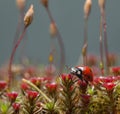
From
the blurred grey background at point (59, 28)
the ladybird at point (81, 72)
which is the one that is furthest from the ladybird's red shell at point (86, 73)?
the blurred grey background at point (59, 28)

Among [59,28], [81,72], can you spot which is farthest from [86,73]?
[59,28]

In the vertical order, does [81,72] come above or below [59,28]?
below

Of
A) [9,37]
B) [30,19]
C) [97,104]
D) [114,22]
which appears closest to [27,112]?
[97,104]

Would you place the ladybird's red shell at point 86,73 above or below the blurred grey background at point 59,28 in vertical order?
below

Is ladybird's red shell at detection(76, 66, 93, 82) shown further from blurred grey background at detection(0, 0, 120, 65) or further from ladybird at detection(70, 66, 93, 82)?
blurred grey background at detection(0, 0, 120, 65)

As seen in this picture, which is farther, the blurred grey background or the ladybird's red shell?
the blurred grey background

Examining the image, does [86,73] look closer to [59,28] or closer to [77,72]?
[77,72]

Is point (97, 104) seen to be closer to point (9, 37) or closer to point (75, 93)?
point (75, 93)

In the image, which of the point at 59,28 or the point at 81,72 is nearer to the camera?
the point at 81,72

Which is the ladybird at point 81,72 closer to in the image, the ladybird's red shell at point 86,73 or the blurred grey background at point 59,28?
the ladybird's red shell at point 86,73

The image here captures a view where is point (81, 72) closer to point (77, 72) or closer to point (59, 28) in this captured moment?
point (77, 72)

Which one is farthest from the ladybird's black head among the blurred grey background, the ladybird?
the blurred grey background
